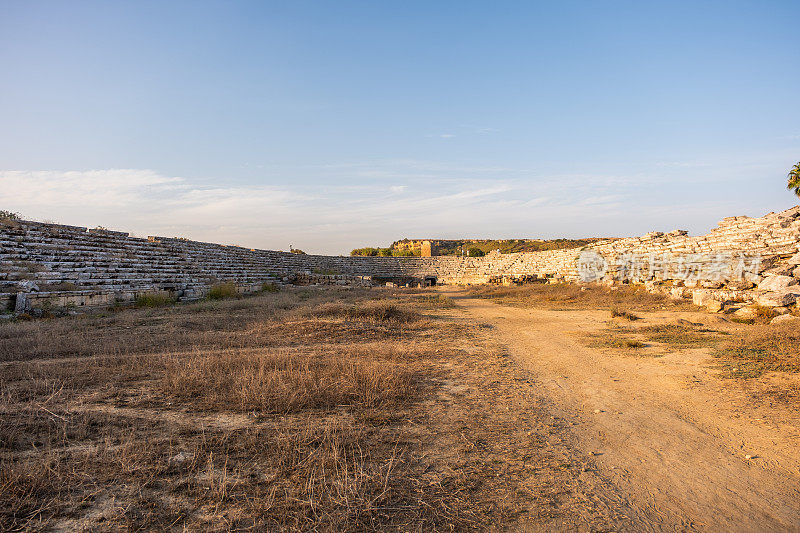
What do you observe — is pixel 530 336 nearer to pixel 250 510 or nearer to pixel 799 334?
pixel 799 334

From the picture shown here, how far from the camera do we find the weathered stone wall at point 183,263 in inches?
547

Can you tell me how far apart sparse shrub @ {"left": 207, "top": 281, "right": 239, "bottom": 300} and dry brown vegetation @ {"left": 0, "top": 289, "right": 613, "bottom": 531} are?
1251 cm

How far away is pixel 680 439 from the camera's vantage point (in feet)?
14.1

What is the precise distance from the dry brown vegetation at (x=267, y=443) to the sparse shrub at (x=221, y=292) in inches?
493

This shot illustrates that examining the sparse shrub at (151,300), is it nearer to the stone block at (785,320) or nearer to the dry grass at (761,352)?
the dry grass at (761,352)

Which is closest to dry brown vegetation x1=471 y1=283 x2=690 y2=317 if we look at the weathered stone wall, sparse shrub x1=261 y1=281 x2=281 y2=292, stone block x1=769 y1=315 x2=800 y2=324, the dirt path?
the weathered stone wall

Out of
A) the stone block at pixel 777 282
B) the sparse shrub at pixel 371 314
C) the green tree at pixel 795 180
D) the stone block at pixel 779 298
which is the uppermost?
the green tree at pixel 795 180

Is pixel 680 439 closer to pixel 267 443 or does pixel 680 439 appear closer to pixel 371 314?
pixel 267 443

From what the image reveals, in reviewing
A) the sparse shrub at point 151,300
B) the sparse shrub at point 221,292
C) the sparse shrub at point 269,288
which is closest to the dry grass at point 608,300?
the sparse shrub at point 221,292

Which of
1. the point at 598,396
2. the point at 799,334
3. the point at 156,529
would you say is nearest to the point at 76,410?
the point at 156,529

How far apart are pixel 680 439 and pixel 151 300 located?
58.5ft

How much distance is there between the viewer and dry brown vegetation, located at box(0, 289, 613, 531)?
2762 mm

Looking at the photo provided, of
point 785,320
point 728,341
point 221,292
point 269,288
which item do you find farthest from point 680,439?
point 269,288

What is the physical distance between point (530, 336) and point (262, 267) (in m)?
24.6
